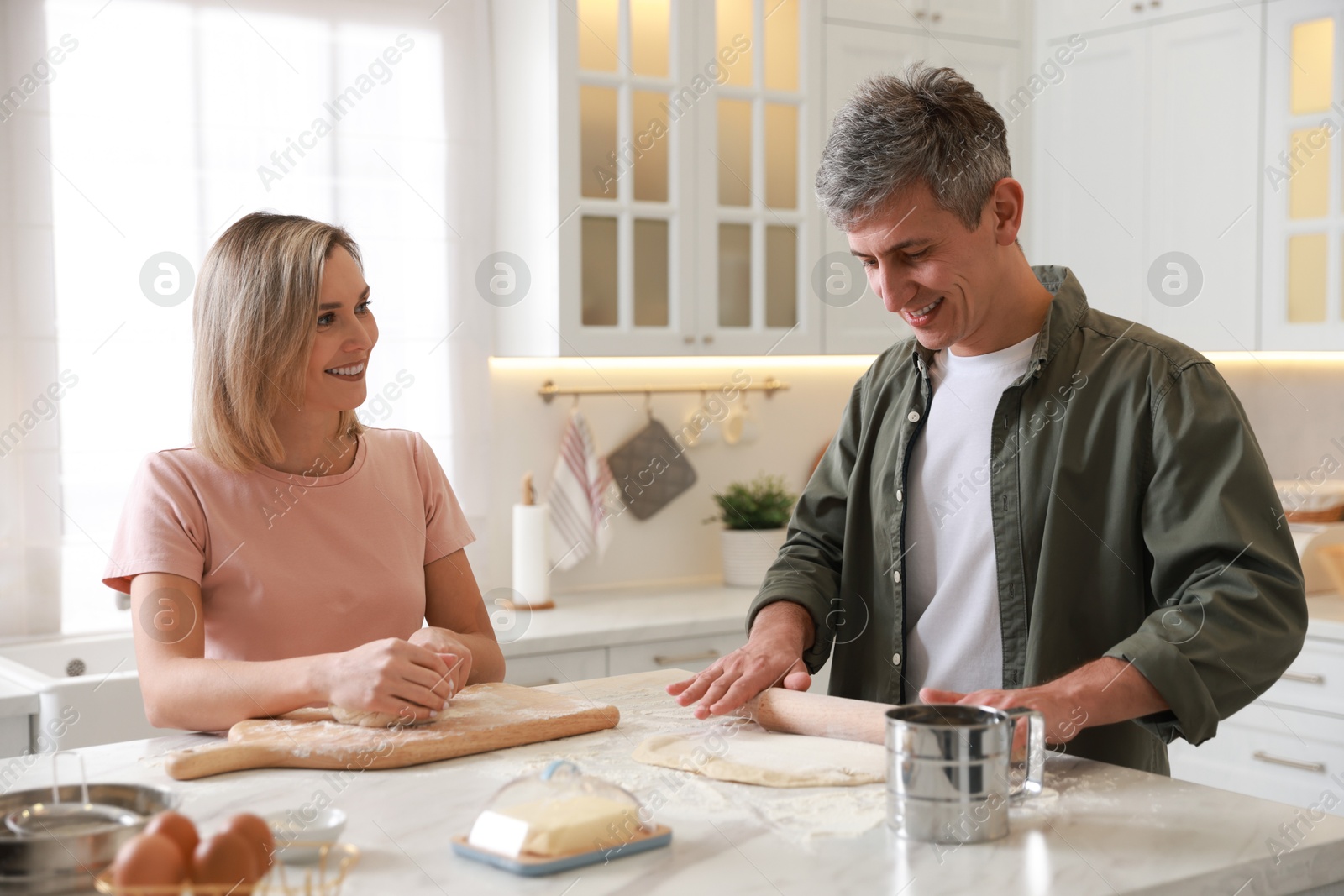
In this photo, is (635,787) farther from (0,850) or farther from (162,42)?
(162,42)

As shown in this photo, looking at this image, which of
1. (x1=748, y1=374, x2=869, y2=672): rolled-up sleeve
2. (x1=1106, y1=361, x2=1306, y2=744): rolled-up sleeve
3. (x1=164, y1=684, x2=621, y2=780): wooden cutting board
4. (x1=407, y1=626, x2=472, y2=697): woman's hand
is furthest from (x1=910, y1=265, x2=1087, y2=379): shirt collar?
(x1=407, y1=626, x2=472, y2=697): woman's hand

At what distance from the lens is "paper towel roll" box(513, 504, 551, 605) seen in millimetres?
3043

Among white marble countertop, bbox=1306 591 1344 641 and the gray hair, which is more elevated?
the gray hair

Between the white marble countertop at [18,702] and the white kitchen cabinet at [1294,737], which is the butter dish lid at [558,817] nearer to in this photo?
the white marble countertop at [18,702]

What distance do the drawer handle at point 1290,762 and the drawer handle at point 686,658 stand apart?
1.30 metres

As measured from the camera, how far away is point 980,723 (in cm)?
110

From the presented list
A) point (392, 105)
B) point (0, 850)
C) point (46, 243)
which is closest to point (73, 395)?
point (46, 243)

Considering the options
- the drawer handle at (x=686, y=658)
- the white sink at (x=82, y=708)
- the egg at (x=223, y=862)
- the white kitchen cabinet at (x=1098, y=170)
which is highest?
the white kitchen cabinet at (x=1098, y=170)

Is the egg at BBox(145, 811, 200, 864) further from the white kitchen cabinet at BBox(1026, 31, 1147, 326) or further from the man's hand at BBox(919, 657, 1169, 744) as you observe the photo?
the white kitchen cabinet at BBox(1026, 31, 1147, 326)

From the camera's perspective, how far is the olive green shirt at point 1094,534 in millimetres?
1319

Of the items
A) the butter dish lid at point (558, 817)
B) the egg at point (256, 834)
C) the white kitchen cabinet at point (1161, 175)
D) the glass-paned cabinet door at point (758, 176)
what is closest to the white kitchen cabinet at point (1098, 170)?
the white kitchen cabinet at point (1161, 175)

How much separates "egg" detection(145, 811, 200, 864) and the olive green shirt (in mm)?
849

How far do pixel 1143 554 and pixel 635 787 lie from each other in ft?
2.32

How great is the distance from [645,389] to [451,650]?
6.03 ft
